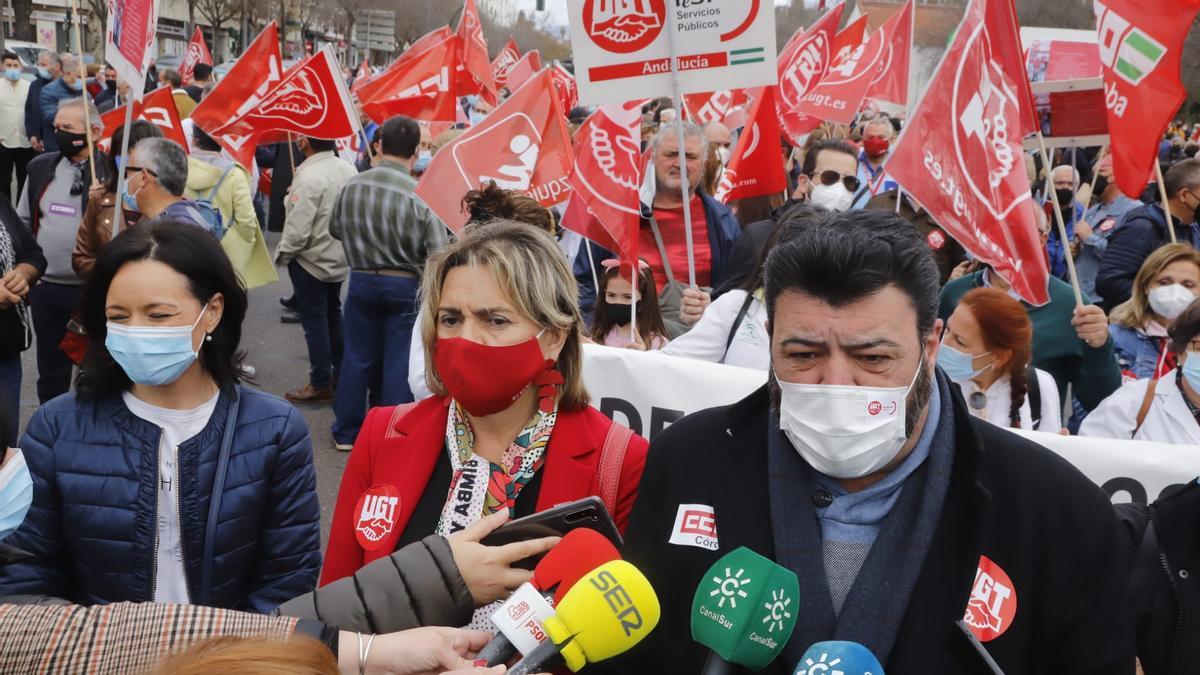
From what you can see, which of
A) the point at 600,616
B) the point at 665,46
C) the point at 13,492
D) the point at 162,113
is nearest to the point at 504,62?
the point at 162,113

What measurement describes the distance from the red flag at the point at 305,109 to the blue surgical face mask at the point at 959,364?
5258 millimetres

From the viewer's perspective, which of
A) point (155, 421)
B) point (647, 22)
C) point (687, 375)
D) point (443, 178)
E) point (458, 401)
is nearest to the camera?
point (458, 401)

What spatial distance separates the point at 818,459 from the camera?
7.04ft

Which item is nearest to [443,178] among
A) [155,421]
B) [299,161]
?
[155,421]

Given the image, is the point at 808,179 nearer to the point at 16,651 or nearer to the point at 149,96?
the point at 149,96

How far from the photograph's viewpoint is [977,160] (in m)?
4.48

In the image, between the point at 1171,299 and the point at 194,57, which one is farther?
the point at 194,57

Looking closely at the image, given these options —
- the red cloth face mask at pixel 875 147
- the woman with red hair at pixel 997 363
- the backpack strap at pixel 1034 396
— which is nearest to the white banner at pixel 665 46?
the woman with red hair at pixel 997 363

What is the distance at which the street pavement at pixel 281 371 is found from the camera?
684 cm

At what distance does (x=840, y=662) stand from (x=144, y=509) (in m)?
2.01

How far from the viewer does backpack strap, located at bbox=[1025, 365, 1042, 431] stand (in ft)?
13.7

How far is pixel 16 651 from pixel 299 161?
1076cm

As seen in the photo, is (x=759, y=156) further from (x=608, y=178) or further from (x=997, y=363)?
(x=997, y=363)

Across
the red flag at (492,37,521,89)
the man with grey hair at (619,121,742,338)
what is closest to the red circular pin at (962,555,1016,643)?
the man with grey hair at (619,121,742,338)
